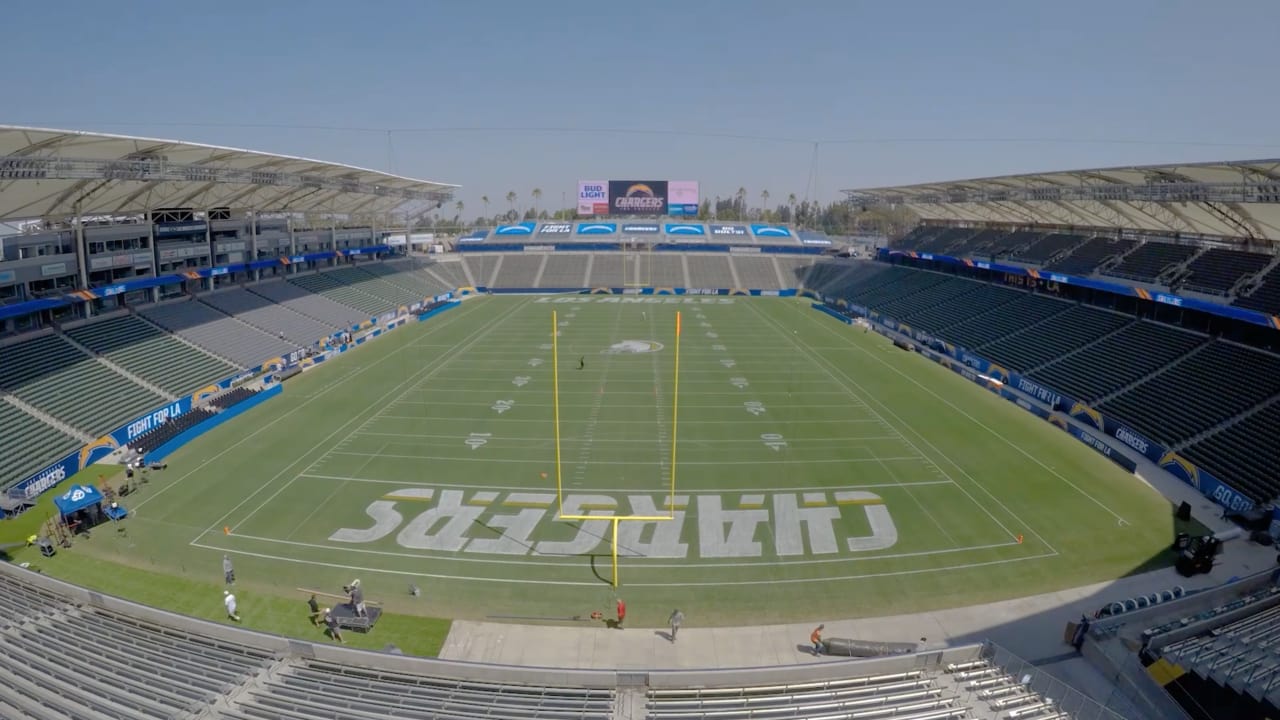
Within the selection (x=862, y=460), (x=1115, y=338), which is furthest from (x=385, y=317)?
(x=1115, y=338)

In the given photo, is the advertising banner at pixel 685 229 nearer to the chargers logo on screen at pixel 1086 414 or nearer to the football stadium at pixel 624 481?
the football stadium at pixel 624 481

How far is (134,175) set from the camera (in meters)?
25.7

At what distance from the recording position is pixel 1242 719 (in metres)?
10.4

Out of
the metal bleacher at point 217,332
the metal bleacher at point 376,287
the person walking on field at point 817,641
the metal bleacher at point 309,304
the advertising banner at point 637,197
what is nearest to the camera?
the person walking on field at point 817,641

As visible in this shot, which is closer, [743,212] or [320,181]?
[320,181]

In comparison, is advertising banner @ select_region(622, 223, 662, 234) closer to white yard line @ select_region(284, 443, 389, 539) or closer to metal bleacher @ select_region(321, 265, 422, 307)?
metal bleacher @ select_region(321, 265, 422, 307)

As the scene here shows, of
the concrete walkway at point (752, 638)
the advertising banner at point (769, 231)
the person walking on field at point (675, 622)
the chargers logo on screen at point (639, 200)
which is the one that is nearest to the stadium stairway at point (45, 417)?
the concrete walkway at point (752, 638)

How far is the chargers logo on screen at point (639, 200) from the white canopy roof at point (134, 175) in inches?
1423

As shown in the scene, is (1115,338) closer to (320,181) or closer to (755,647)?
(755,647)

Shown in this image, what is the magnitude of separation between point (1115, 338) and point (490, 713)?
33946 mm

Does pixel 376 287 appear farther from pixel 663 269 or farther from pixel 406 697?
pixel 406 697

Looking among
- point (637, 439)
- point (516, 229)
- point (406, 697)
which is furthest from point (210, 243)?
point (516, 229)

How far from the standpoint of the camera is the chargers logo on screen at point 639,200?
2982 inches

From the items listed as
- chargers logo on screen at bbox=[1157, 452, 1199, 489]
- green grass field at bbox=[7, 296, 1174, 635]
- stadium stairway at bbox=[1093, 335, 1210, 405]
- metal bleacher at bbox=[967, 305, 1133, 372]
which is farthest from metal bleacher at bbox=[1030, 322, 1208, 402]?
chargers logo on screen at bbox=[1157, 452, 1199, 489]
